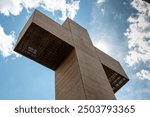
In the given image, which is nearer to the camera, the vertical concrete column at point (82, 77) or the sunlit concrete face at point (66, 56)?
the vertical concrete column at point (82, 77)

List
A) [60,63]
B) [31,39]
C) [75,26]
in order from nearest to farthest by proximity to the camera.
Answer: [31,39] < [60,63] < [75,26]

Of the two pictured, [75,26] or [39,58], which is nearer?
[39,58]

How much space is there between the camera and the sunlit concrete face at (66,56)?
10992 mm

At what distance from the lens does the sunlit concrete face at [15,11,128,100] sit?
36.1ft

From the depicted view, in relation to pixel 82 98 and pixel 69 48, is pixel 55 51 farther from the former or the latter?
pixel 82 98

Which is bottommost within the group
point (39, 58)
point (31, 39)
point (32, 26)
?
point (39, 58)

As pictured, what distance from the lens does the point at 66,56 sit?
538 inches

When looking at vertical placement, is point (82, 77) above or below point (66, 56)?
above

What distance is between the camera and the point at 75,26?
1666 centimetres

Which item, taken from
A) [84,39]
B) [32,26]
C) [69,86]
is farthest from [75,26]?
[69,86]

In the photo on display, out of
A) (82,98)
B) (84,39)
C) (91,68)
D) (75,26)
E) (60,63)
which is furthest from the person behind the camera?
(75,26)

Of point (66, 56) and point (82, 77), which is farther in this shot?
point (66, 56)

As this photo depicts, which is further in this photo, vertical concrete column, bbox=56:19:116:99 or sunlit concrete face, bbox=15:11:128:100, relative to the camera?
sunlit concrete face, bbox=15:11:128:100

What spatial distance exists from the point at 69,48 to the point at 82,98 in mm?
4379
